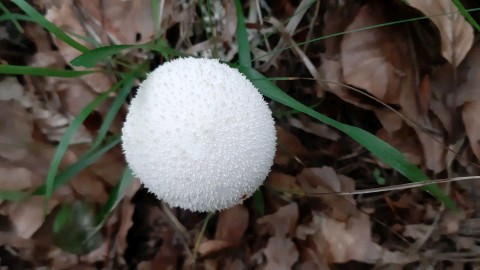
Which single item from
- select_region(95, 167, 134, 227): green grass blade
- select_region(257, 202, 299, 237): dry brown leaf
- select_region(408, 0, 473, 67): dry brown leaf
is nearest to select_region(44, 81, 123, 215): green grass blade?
select_region(95, 167, 134, 227): green grass blade

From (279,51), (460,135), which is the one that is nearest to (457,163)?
(460,135)

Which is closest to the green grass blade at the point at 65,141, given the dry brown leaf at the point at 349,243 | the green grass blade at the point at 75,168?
the green grass blade at the point at 75,168

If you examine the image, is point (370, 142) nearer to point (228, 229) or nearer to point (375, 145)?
point (375, 145)

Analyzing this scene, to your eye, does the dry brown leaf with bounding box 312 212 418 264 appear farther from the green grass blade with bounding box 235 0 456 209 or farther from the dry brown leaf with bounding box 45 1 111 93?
the dry brown leaf with bounding box 45 1 111 93

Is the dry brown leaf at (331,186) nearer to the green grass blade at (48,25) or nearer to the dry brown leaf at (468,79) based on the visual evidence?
the dry brown leaf at (468,79)

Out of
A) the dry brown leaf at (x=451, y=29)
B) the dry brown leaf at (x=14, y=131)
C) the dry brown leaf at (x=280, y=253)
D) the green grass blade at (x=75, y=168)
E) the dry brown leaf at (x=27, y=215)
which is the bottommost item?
the dry brown leaf at (x=280, y=253)

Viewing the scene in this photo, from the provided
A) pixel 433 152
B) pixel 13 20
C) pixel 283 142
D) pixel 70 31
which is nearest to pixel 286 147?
pixel 283 142

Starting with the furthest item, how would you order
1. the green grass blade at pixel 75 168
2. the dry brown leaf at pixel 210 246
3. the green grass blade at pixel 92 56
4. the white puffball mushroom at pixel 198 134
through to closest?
the dry brown leaf at pixel 210 246 < the green grass blade at pixel 75 168 < the green grass blade at pixel 92 56 < the white puffball mushroom at pixel 198 134

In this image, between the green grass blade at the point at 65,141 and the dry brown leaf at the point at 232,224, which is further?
the dry brown leaf at the point at 232,224
